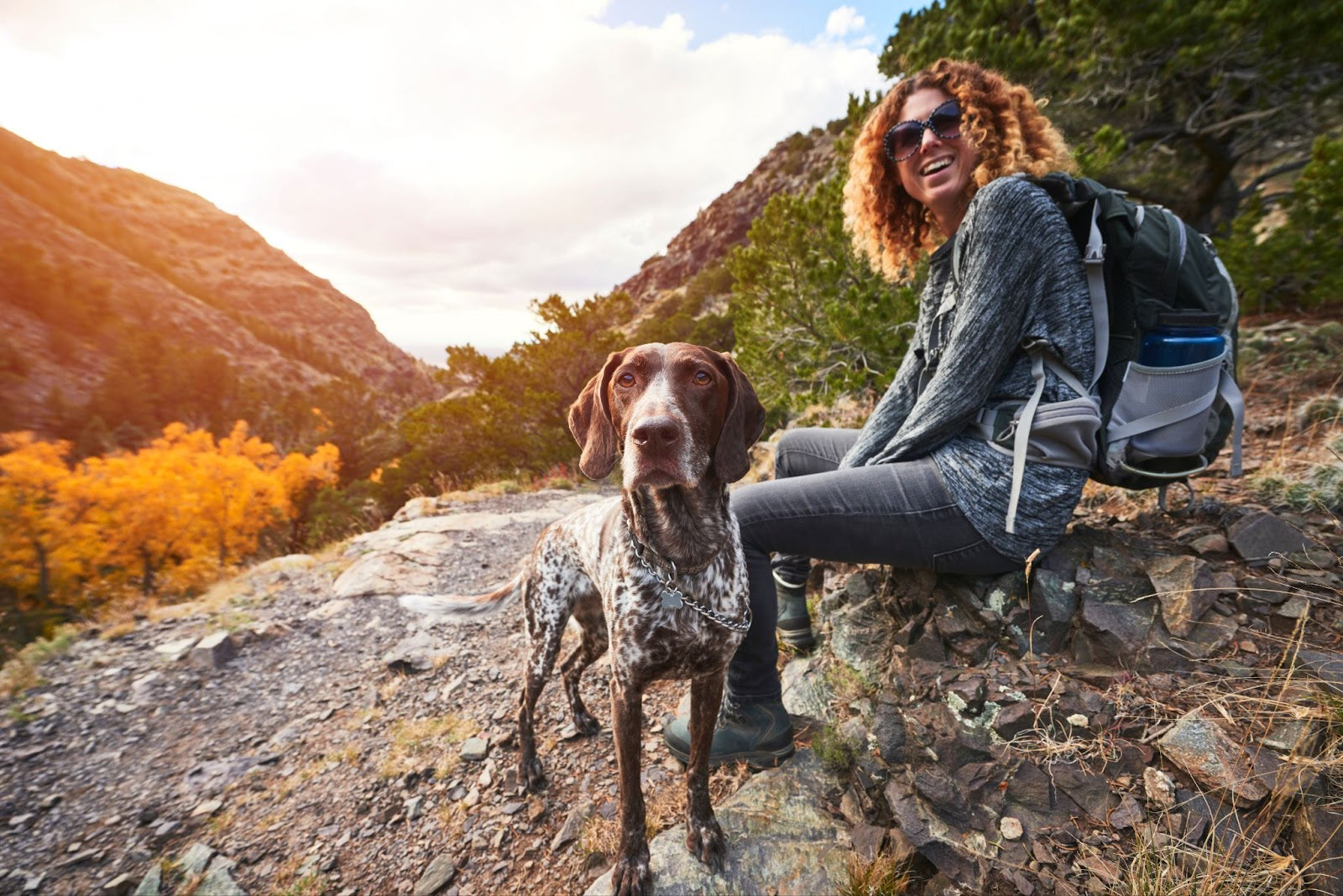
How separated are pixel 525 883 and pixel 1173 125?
1182cm

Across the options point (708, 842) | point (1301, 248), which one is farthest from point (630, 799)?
point (1301, 248)

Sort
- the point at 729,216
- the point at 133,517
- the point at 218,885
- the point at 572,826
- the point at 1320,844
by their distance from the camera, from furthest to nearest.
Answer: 1. the point at 729,216
2. the point at 133,517
3. the point at 218,885
4. the point at 572,826
5. the point at 1320,844

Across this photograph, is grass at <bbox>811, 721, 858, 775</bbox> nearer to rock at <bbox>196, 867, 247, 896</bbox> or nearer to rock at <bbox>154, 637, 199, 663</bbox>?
rock at <bbox>196, 867, 247, 896</bbox>

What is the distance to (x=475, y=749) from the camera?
3174 mm

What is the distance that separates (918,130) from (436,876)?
487 cm

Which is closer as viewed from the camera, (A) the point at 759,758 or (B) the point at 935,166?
(A) the point at 759,758

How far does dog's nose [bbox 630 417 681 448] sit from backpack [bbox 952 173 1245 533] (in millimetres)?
1470

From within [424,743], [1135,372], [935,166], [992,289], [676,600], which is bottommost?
[424,743]

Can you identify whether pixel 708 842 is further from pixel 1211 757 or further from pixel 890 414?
pixel 890 414

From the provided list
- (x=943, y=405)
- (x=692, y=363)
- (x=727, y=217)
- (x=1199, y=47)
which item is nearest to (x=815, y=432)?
(x=943, y=405)

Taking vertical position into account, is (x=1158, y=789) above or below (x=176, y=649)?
above

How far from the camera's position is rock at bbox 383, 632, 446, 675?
170 inches

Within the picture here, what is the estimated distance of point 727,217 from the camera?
2013 inches

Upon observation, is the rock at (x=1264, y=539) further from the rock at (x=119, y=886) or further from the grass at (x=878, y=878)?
the rock at (x=119, y=886)
